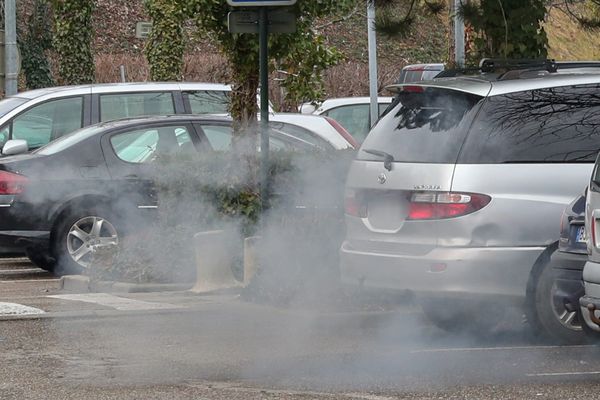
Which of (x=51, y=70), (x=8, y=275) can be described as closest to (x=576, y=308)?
(x=8, y=275)

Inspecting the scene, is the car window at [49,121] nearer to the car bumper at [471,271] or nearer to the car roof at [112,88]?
the car roof at [112,88]

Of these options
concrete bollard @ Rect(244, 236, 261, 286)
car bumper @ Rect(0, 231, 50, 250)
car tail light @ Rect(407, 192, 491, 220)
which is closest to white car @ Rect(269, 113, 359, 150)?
car bumper @ Rect(0, 231, 50, 250)

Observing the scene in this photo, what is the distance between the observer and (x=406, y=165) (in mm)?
8977

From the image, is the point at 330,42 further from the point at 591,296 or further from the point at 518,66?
the point at 591,296

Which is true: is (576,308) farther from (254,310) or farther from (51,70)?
(51,70)

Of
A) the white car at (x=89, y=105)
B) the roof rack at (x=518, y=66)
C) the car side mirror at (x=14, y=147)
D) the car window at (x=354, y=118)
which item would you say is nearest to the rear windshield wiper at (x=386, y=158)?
the roof rack at (x=518, y=66)

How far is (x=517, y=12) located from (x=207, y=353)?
5311 mm

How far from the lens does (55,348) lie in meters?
9.30

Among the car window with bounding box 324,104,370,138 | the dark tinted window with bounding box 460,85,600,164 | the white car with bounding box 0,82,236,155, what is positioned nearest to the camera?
the dark tinted window with bounding box 460,85,600,164

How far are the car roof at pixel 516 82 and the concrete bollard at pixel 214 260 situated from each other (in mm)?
3075

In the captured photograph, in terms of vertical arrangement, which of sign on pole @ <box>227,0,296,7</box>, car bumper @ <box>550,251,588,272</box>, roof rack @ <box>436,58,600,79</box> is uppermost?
sign on pole @ <box>227,0,296,7</box>

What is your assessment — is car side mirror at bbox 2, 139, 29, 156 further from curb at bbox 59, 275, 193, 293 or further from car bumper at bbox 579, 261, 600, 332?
car bumper at bbox 579, 261, 600, 332

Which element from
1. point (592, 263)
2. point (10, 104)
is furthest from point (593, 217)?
point (10, 104)

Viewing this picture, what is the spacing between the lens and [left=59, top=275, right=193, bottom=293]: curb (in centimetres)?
1239
